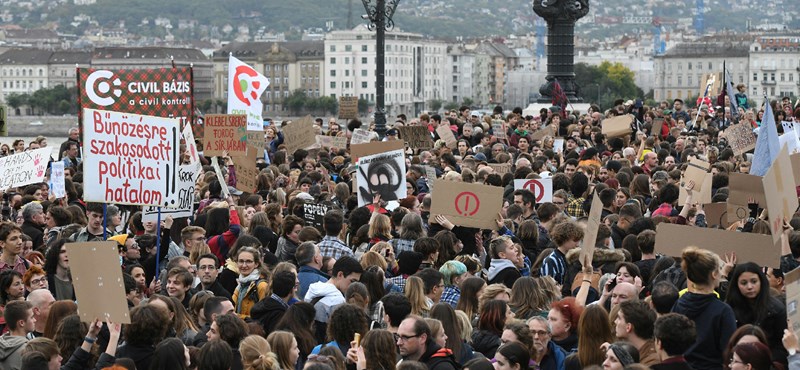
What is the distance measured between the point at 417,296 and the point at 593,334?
129 centimetres

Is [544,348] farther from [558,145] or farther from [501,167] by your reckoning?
[558,145]

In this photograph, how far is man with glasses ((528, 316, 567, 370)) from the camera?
7.13 m

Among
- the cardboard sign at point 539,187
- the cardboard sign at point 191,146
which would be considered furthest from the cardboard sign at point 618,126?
the cardboard sign at point 191,146

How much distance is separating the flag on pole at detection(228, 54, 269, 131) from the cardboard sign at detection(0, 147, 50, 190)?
140 inches

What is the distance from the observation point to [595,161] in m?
15.1

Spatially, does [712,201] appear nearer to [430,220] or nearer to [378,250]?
[430,220]

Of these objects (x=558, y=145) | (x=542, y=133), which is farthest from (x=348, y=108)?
(x=558, y=145)

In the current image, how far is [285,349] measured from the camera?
7.01m

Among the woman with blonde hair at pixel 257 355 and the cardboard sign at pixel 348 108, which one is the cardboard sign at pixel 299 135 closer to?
the cardboard sign at pixel 348 108

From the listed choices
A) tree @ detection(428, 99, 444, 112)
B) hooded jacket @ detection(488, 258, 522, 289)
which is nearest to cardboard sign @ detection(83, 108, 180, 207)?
hooded jacket @ detection(488, 258, 522, 289)

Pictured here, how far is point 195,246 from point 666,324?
3839mm

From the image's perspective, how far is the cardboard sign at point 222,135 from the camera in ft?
48.7

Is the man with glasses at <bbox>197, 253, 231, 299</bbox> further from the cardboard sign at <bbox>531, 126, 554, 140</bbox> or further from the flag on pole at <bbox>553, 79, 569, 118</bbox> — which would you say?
the flag on pole at <bbox>553, 79, 569, 118</bbox>

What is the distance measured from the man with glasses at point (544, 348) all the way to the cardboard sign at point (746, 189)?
357cm
